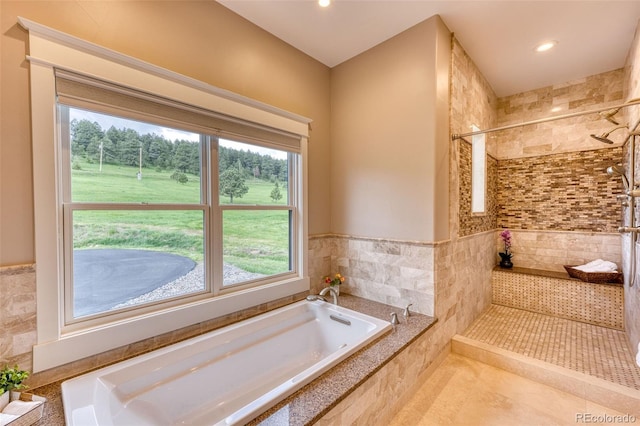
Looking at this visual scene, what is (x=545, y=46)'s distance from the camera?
8.07 ft

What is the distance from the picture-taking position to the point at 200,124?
5.95 ft

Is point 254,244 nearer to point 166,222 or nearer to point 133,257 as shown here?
point 166,222

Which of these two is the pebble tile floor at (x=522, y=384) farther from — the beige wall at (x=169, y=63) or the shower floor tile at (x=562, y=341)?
Result: the beige wall at (x=169, y=63)

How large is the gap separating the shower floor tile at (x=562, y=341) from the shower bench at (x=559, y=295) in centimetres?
10

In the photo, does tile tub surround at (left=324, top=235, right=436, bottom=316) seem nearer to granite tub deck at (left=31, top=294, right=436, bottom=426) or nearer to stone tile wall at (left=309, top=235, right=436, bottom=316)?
stone tile wall at (left=309, top=235, right=436, bottom=316)

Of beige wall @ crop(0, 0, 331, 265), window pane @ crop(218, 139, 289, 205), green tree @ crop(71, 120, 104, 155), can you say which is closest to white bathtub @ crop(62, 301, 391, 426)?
beige wall @ crop(0, 0, 331, 265)

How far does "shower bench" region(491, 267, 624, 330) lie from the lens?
2.63 metres

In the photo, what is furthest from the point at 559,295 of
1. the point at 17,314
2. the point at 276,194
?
the point at 17,314

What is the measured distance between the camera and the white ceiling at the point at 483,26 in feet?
6.39

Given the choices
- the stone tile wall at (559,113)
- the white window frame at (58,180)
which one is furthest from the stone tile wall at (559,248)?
the white window frame at (58,180)

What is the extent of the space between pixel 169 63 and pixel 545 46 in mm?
3319

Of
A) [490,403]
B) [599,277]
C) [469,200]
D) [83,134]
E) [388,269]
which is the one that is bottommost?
[490,403]

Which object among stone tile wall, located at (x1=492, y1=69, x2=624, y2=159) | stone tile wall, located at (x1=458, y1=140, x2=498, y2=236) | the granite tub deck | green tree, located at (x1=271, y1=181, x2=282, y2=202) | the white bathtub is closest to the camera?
the granite tub deck

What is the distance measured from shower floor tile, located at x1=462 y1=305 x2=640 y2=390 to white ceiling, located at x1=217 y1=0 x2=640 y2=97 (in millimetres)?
2751
